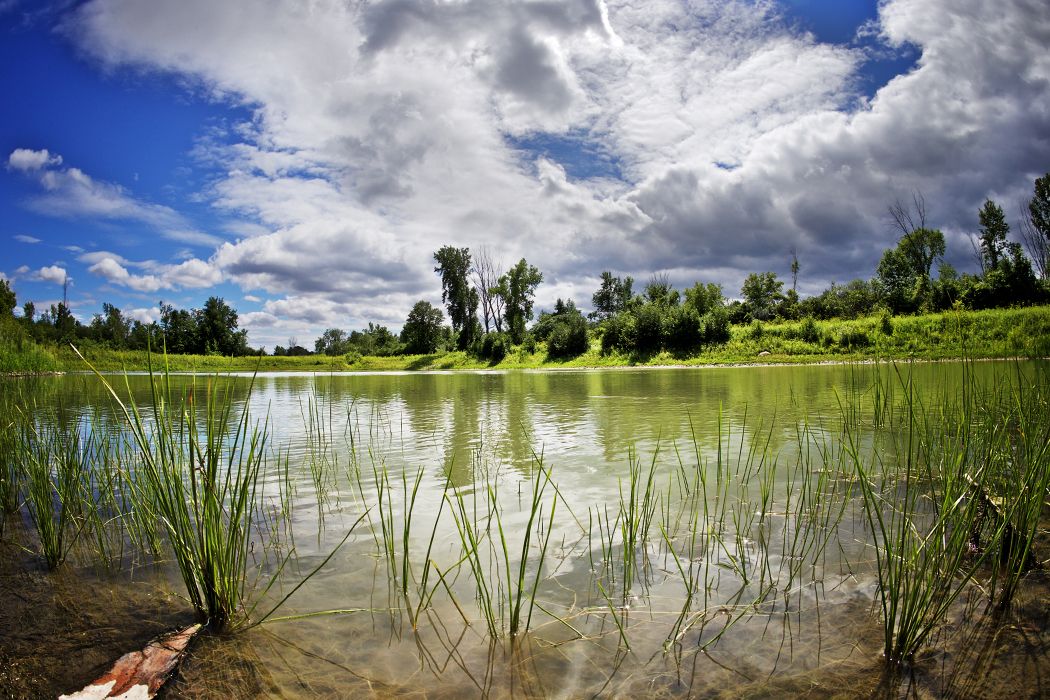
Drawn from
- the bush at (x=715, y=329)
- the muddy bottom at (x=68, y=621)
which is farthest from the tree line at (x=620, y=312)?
the muddy bottom at (x=68, y=621)

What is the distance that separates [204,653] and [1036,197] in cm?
6985

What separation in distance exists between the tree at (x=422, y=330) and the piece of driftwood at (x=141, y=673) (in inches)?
3106

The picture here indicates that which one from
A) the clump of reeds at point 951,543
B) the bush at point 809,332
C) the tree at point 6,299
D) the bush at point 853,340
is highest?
the tree at point 6,299

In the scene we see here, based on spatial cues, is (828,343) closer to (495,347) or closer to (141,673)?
(495,347)

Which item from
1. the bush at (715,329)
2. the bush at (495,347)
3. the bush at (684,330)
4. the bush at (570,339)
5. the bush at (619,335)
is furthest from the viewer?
the bush at (495,347)

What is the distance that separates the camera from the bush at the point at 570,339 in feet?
201

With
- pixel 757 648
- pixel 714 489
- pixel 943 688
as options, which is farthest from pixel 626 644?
pixel 714 489

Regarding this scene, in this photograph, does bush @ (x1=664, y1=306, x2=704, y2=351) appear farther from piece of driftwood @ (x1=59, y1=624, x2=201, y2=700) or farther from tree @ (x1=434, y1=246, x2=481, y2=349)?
piece of driftwood @ (x1=59, y1=624, x2=201, y2=700)

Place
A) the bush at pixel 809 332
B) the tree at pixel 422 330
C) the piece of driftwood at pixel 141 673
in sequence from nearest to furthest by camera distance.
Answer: the piece of driftwood at pixel 141 673
the bush at pixel 809 332
the tree at pixel 422 330

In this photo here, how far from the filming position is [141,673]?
2.71 m

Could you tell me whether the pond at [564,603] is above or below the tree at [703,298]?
below

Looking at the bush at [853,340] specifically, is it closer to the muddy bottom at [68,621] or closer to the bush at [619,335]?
the bush at [619,335]

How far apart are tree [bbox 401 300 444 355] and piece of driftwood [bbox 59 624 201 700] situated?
78.9m

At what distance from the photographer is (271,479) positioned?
731 cm
